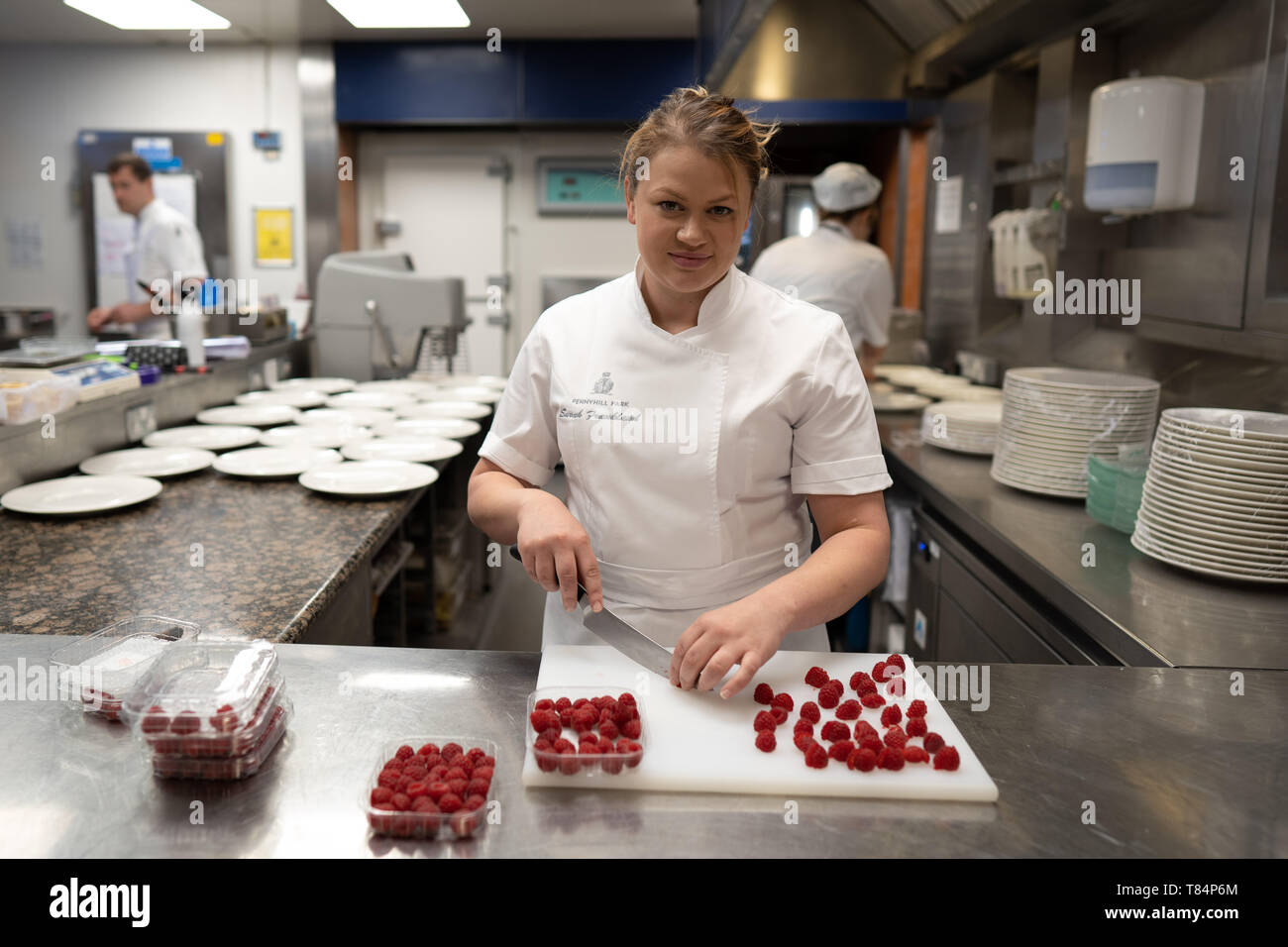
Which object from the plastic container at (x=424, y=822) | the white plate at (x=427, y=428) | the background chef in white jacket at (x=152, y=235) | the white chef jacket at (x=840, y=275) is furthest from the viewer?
the background chef in white jacket at (x=152, y=235)

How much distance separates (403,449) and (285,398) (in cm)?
98

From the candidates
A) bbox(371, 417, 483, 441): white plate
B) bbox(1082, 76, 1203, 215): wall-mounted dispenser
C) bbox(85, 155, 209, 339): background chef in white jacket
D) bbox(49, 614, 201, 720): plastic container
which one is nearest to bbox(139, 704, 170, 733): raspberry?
bbox(49, 614, 201, 720): plastic container

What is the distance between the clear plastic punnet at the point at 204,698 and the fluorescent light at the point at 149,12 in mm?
3152

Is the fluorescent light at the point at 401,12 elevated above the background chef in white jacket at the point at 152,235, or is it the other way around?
the fluorescent light at the point at 401,12

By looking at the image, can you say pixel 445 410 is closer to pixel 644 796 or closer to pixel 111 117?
pixel 644 796

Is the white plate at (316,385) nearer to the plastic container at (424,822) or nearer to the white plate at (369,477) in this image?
the white plate at (369,477)

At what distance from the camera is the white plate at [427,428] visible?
315cm

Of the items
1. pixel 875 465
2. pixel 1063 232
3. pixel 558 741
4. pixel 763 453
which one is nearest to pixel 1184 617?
pixel 875 465

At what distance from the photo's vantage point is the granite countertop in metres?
1.54

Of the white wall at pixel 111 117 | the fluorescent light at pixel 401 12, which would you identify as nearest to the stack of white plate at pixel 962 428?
the fluorescent light at pixel 401 12
